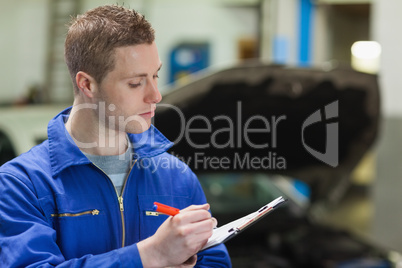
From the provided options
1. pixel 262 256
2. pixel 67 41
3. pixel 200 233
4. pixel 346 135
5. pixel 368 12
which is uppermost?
pixel 368 12

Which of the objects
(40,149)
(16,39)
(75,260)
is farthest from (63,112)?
(16,39)

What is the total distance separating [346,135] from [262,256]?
0.88 m

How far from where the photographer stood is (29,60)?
3.47 m

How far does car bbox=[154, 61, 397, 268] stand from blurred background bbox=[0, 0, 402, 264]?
0.13 meters

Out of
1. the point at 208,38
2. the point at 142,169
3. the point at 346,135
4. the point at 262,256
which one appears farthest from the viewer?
the point at 208,38

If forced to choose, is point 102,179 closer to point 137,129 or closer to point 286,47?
point 137,129

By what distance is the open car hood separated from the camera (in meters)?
0.95

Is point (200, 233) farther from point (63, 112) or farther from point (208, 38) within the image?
point (208, 38)

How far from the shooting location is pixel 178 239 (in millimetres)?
634

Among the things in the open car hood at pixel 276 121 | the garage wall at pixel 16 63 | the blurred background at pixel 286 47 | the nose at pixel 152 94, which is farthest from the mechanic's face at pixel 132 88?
the garage wall at pixel 16 63

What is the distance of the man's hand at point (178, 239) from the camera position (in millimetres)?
633

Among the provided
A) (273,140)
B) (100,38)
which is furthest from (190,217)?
(273,140)

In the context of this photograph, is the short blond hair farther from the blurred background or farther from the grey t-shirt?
the blurred background

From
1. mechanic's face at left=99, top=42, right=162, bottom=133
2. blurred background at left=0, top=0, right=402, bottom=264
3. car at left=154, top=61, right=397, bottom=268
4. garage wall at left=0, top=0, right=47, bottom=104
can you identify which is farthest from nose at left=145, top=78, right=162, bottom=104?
garage wall at left=0, top=0, right=47, bottom=104
